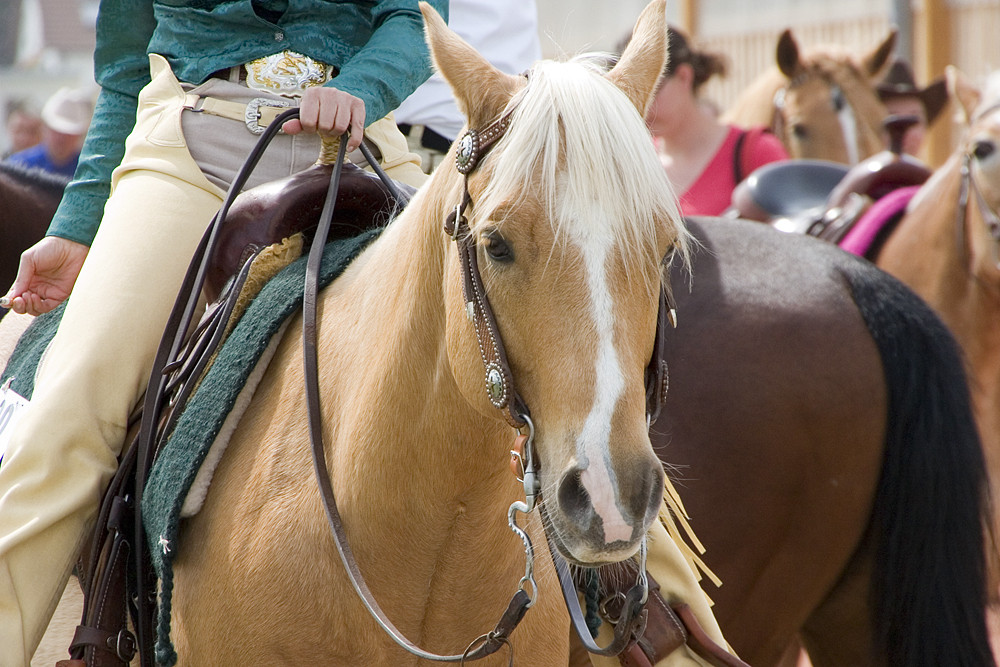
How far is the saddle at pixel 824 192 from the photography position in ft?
16.6

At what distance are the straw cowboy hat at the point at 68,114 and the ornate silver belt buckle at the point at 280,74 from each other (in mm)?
7855

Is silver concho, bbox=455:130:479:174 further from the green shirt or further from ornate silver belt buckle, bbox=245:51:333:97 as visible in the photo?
ornate silver belt buckle, bbox=245:51:333:97

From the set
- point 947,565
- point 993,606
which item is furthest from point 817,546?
point 993,606

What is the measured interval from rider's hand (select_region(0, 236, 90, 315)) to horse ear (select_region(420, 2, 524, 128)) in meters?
1.27

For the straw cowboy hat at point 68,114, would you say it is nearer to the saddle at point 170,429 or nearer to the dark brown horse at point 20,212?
the dark brown horse at point 20,212

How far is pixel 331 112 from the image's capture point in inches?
85.5

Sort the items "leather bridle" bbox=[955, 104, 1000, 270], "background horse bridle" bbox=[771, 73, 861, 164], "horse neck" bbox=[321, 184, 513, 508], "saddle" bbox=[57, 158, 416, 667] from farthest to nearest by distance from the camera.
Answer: "background horse bridle" bbox=[771, 73, 861, 164] → "leather bridle" bbox=[955, 104, 1000, 270] → "saddle" bbox=[57, 158, 416, 667] → "horse neck" bbox=[321, 184, 513, 508]

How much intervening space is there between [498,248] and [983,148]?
3.61 m

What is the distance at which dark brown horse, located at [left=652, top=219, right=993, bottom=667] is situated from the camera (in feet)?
9.56

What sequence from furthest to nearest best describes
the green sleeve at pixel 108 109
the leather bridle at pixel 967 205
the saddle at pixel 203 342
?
the leather bridle at pixel 967 205, the green sleeve at pixel 108 109, the saddle at pixel 203 342

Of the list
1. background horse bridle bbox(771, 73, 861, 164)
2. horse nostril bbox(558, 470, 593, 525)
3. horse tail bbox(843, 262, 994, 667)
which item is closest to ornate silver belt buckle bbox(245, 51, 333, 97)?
horse nostril bbox(558, 470, 593, 525)

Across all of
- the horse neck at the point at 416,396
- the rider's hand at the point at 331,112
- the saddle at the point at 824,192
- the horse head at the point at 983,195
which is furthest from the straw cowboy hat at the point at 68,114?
the horse neck at the point at 416,396

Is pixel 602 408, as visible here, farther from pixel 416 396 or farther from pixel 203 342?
pixel 203 342

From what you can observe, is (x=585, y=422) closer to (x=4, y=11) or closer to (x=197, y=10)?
(x=197, y=10)
